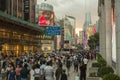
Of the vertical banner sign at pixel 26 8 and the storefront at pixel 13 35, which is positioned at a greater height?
the vertical banner sign at pixel 26 8

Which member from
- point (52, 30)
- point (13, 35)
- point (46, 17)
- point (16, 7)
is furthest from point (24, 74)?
point (46, 17)

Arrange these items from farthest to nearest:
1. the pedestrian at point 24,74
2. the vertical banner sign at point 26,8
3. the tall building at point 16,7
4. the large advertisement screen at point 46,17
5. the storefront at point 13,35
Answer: the large advertisement screen at point 46,17 < the vertical banner sign at point 26,8 < the tall building at point 16,7 < the storefront at point 13,35 < the pedestrian at point 24,74

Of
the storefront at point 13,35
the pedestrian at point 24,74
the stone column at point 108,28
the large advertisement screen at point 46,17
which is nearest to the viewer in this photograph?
the pedestrian at point 24,74

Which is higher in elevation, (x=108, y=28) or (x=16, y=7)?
(x=16, y=7)

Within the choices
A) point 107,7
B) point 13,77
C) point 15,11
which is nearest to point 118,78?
point 13,77

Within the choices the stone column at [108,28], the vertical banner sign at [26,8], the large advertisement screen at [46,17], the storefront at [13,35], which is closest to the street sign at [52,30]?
the storefront at [13,35]

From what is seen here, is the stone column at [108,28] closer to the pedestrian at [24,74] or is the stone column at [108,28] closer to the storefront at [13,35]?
the pedestrian at [24,74]

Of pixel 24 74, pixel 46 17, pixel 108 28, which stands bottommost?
pixel 24 74

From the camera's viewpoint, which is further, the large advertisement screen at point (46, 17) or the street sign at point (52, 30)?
the large advertisement screen at point (46, 17)

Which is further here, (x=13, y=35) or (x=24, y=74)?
(x=13, y=35)

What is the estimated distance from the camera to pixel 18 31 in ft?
243

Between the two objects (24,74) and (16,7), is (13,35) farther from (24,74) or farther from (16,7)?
(24,74)

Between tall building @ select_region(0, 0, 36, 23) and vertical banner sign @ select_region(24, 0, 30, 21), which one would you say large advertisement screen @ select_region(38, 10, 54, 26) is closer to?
vertical banner sign @ select_region(24, 0, 30, 21)

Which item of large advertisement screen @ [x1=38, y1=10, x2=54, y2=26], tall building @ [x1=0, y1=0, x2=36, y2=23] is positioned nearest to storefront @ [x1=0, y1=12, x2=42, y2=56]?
tall building @ [x1=0, y1=0, x2=36, y2=23]
